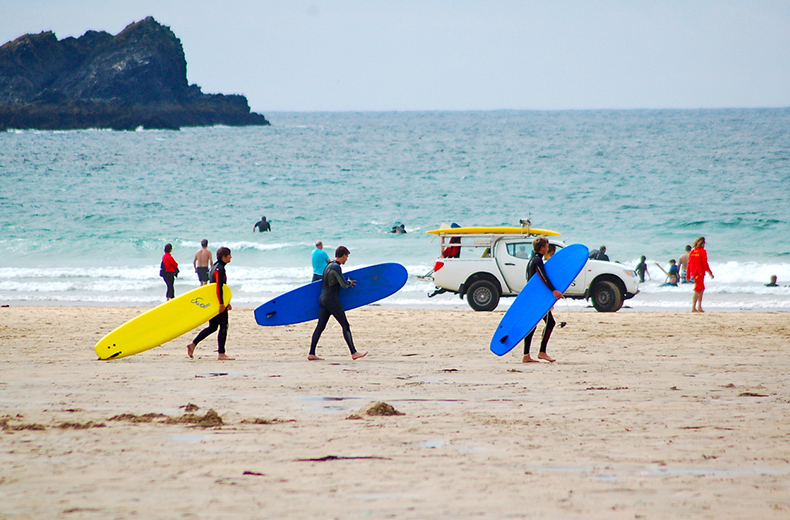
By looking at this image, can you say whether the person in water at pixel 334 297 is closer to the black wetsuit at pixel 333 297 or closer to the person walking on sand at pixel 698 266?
the black wetsuit at pixel 333 297

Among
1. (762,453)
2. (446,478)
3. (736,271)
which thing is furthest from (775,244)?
(446,478)

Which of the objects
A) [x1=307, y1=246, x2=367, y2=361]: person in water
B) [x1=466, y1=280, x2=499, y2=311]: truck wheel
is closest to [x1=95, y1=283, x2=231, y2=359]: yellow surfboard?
[x1=307, y1=246, x2=367, y2=361]: person in water

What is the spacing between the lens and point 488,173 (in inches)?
1897

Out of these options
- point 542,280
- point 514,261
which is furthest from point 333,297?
point 514,261

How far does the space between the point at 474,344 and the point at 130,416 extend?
5286 mm

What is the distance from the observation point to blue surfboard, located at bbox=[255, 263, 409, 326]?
9.78 meters

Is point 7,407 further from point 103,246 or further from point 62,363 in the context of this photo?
point 103,246

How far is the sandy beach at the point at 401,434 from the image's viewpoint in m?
3.96

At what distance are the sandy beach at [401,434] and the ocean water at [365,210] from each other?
747 centimetres

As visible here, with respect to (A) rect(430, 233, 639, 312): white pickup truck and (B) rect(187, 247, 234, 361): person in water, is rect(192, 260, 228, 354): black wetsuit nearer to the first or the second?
(B) rect(187, 247, 234, 361): person in water

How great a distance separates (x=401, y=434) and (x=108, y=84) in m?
132

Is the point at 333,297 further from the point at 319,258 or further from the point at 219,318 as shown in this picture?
the point at 319,258

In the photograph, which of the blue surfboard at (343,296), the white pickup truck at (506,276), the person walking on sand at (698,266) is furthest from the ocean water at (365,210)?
the blue surfboard at (343,296)

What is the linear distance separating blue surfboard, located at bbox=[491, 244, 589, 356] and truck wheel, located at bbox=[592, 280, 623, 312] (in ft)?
16.1
